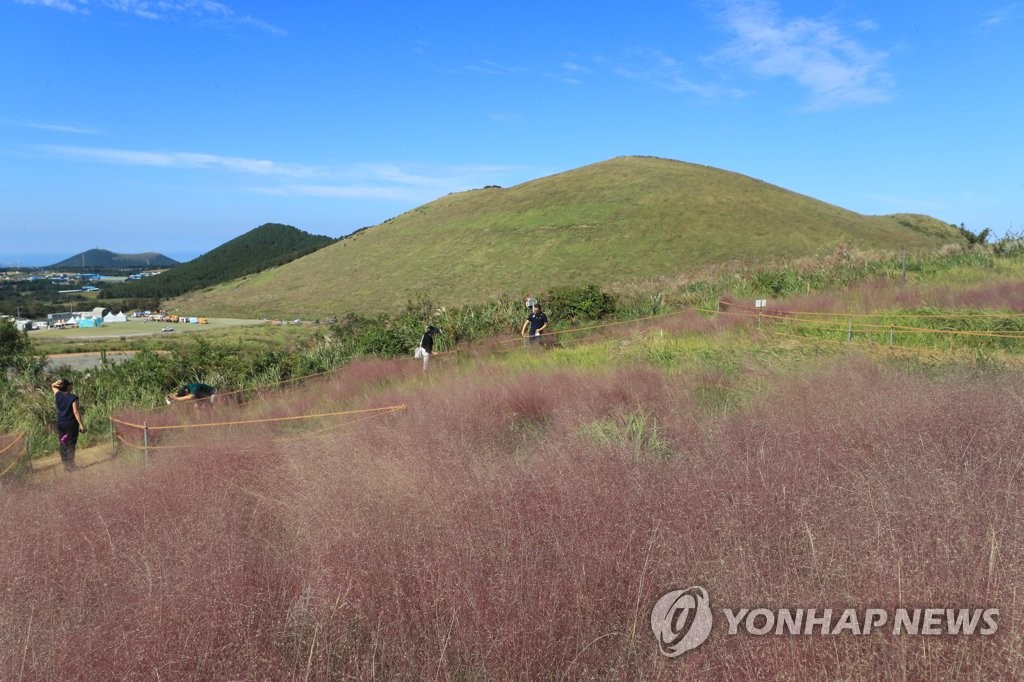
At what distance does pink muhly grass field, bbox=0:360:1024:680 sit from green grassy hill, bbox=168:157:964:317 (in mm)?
42198

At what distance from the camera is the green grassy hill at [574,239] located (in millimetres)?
55188

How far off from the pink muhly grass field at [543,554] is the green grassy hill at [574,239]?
138 feet

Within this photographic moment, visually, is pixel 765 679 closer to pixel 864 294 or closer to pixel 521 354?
pixel 521 354

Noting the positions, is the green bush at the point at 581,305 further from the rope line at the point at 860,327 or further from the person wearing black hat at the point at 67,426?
the person wearing black hat at the point at 67,426

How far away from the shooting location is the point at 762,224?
61.0 metres

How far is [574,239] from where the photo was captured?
62.3 meters

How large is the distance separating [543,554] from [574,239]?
2396 inches

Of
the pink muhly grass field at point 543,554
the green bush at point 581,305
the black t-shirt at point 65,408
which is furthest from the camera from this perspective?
the green bush at point 581,305

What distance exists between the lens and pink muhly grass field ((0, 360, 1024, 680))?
92.2 inches

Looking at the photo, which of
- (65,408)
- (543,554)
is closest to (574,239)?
(65,408)

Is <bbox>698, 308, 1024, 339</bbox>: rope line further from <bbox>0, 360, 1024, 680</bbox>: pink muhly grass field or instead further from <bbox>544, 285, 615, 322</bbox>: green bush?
<bbox>0, 360, 1024, 680</bbox>: pink muhly grass field

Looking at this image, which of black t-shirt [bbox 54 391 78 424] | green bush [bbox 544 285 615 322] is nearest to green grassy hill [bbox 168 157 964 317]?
green bush [bbox 544 285 615 322]

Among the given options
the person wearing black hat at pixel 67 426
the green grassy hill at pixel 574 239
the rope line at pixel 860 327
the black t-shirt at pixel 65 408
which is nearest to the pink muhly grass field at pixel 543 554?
the person wearing black hat at pixel 67 426

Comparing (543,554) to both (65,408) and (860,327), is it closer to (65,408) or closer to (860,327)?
(65,408)
